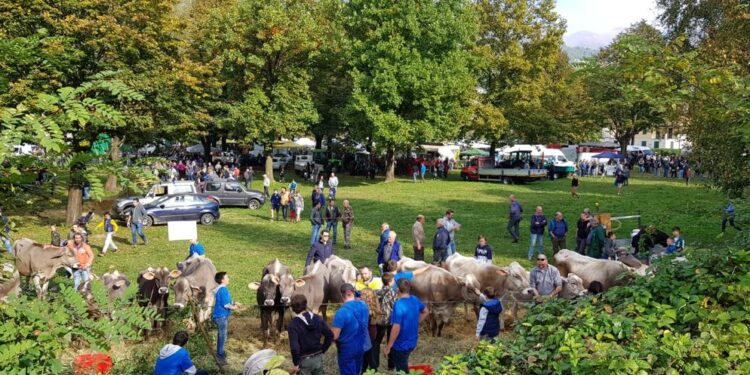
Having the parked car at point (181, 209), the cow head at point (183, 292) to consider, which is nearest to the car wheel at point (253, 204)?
the parked car at point (181, 209)

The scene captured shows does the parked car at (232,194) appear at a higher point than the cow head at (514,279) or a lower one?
higher

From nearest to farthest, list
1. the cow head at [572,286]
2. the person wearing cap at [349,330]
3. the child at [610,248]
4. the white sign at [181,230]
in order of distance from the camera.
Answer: the person wearing cap at [349,330]
the cow head at [572,286]
the child at [610,248]
the white sign at [181,230]

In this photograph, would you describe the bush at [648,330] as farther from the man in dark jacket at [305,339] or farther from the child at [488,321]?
the child at [488,321]

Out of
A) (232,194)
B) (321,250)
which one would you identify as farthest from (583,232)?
(232,194)

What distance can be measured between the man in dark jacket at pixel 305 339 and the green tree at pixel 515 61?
3589cm

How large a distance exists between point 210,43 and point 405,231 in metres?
20.8

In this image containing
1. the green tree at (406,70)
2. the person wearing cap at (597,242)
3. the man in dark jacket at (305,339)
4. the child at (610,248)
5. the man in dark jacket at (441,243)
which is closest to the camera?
the man in dark jacket at (305,339)

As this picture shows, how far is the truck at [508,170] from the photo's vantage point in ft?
133

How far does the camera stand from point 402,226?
23828 mm

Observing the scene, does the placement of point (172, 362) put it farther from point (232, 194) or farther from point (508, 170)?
point (508, 170)

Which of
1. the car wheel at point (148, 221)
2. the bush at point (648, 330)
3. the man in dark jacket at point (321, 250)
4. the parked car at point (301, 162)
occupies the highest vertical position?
the parked car at point (301, 162)

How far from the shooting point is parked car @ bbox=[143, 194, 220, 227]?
24.1 m

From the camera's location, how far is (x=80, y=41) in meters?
21.2

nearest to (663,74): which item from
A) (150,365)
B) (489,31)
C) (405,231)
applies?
(150,365)
